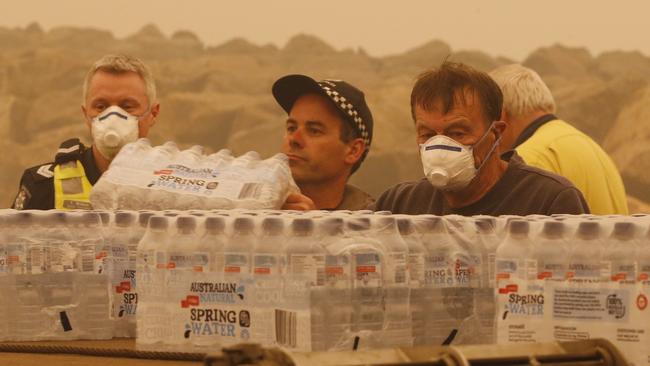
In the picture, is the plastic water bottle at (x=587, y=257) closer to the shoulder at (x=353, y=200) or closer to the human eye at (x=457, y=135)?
the human eye at (x=457, y=135)

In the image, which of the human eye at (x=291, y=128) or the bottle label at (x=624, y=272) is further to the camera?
the human eye at (x=291, y=128)

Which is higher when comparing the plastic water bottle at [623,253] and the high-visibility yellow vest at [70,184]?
the high-visibility yellow vest at [70,184]

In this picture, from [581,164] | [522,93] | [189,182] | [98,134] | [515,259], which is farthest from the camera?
[522,93]

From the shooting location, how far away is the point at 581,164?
412 centimetres

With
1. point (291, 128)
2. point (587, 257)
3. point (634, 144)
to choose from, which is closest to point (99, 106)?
point (291, 128)

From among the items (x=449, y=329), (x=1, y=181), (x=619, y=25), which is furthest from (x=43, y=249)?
(x=1, y=181)

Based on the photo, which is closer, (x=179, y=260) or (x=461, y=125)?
(x=179, y=260)

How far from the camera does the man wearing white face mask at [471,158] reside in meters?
2.94

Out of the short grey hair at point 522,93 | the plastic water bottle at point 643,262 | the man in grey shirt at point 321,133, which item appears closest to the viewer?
the plastic water bottle at point 643,262

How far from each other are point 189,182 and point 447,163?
661 millimetres

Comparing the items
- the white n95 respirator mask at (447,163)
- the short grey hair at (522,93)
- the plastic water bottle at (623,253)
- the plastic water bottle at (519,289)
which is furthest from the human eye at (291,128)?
the plastic water bottle at (623,253)

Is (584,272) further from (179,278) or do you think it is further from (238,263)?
(179,278)

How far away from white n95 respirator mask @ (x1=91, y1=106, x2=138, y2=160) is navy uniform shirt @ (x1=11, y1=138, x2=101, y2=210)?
0.34ft

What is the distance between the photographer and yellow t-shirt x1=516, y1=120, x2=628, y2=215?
411cm
